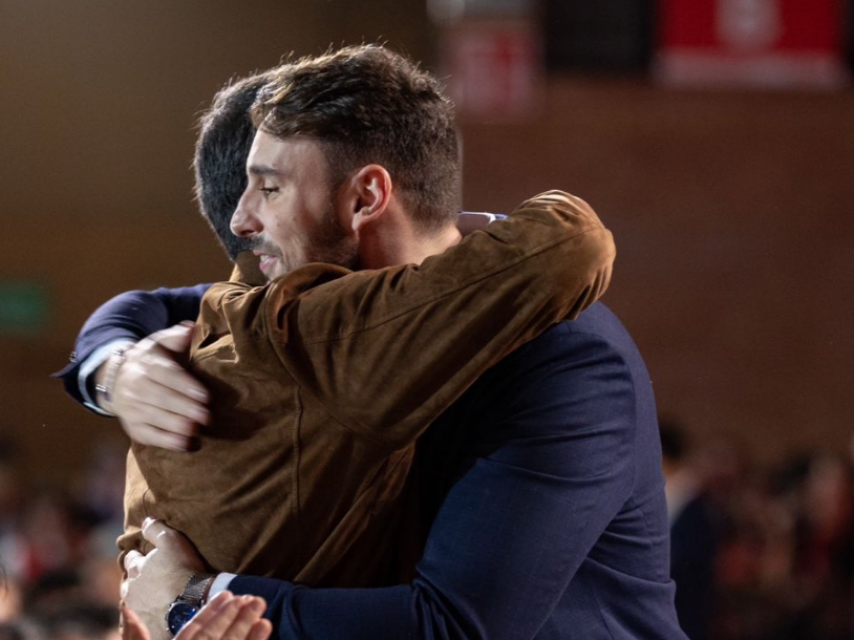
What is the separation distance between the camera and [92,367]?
1.74 m

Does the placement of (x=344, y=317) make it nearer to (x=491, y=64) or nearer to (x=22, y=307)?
(x=491, y=64)

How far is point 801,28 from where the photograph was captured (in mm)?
6938

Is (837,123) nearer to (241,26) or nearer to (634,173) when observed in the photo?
(634,173)

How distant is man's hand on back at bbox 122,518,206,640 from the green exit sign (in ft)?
22.4

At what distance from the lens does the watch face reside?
58.0 inches

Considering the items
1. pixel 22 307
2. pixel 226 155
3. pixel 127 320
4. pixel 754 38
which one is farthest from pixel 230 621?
pixel 22 307

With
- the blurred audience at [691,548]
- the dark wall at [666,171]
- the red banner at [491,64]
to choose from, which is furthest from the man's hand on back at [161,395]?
the dark wall at [666,171]

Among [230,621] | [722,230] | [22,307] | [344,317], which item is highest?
[344,317]

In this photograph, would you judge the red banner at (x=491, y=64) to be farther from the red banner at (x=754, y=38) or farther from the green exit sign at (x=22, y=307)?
the green exit sign at (x=22, y=307)

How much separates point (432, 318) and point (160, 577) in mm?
471

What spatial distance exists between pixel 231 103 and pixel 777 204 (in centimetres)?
640

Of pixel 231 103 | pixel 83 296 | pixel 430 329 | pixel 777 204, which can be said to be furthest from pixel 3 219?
pixel 430 329

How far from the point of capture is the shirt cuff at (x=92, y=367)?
5.65ft

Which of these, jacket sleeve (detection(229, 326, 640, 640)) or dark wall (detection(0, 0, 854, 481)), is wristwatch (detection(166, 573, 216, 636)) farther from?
dark wall (detection(0, 0, 854, 481))
